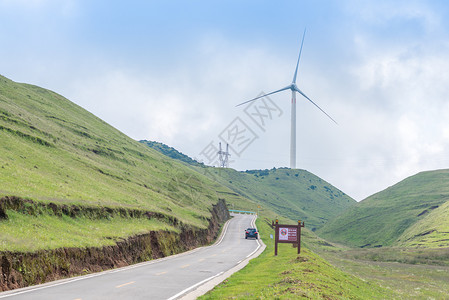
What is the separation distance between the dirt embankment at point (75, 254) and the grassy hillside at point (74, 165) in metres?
1.06

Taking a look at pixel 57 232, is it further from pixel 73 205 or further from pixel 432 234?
pixel 432 234

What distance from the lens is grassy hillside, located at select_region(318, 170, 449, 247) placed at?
122 metres

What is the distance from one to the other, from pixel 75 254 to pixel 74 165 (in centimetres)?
3880

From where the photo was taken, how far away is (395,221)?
511 ft

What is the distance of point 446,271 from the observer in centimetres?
6016

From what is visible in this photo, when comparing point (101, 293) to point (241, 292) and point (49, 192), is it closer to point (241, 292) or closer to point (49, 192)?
point (241, 292)

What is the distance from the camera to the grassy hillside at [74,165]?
4059cm

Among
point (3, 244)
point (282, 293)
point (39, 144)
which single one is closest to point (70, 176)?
point (39, 144)

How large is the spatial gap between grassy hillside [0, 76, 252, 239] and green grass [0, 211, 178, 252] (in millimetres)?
2180

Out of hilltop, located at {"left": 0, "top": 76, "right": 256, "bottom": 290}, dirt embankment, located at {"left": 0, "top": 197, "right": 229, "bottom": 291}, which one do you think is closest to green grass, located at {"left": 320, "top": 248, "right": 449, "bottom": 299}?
dirt embankment, located at {"left": 0, "top": 197, "right": 229, "bottom": 291}

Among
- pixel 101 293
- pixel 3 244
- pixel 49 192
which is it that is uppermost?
pixel 49 192

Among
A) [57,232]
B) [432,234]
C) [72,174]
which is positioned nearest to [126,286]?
[57,232]

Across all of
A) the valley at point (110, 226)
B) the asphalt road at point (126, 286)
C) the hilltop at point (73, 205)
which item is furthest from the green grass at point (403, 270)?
the hilltop at point (73, 205)

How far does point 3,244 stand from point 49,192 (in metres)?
16.2
